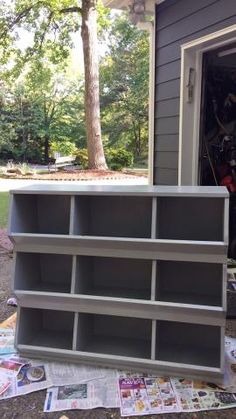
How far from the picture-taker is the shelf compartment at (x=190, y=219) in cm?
206

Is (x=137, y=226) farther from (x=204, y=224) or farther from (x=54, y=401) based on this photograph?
(x=54, y=401)

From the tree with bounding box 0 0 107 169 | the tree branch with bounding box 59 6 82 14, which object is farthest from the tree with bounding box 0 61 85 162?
the tree branch with bounding box 59 6 82 14

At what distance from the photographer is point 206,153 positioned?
3.81 m

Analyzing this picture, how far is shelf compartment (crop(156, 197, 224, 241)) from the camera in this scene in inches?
81.1

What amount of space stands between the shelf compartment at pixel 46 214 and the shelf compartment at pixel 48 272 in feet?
0.51

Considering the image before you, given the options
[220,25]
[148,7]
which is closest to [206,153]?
[220,25]

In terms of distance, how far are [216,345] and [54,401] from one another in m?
0.89

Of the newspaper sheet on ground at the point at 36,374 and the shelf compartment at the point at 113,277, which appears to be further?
the shelf compartment at the point at 113,277

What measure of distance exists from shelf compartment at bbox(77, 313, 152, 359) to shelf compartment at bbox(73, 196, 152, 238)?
48 cm

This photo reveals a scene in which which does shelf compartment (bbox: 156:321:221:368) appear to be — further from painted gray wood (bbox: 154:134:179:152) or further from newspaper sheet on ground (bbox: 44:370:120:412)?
painted gray wood (bbox: 154:134:179:152)

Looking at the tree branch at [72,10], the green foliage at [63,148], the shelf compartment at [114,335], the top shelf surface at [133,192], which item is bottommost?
the shelf compartment at [114,335]

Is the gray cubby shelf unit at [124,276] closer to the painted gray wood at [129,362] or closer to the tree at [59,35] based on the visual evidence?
the painted gray wood at [129,362]

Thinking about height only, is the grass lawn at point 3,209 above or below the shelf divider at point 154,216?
below

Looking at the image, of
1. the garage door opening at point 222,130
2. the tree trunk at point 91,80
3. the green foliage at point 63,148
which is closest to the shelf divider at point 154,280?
the garage door opening at point 222,130
